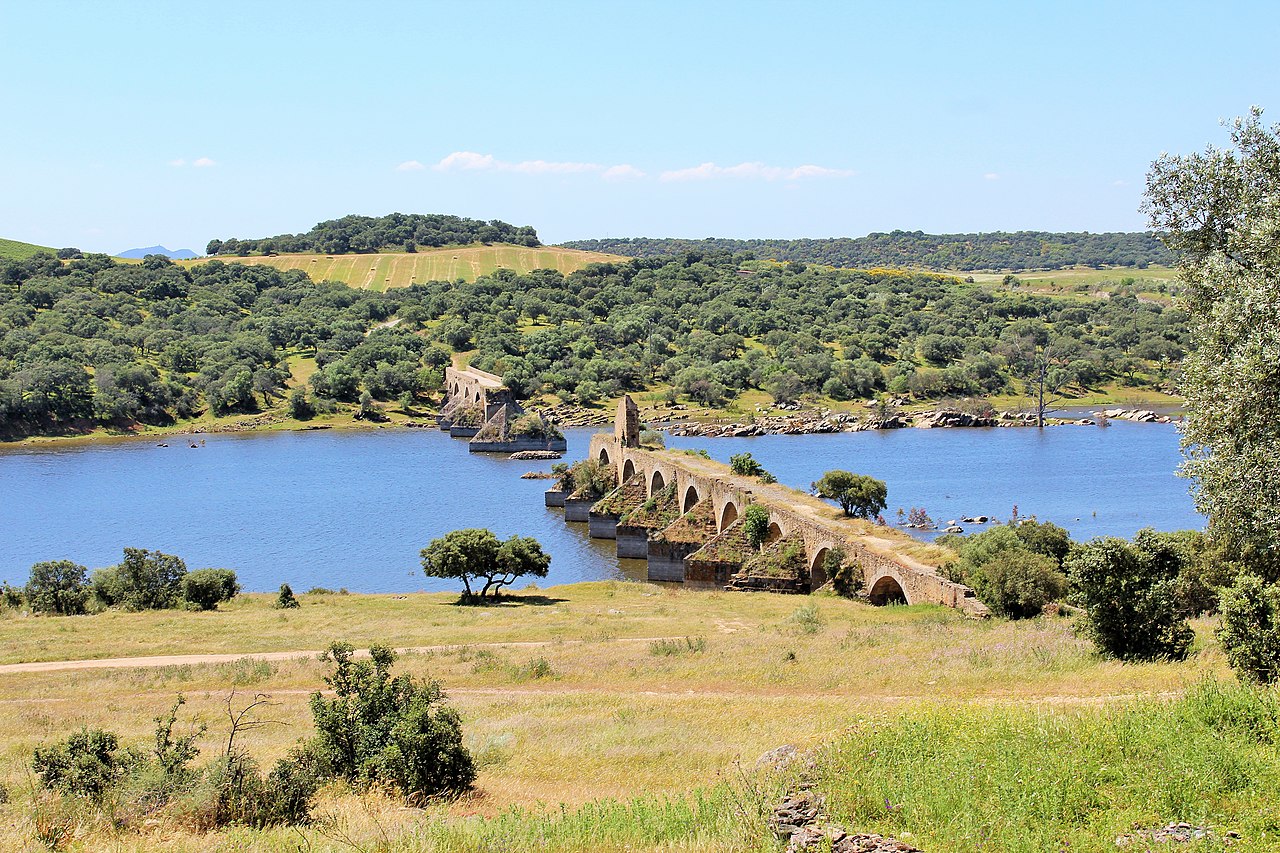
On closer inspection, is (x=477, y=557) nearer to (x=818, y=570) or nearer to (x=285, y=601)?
(x=285, y=601)

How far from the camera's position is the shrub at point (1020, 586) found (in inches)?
1022

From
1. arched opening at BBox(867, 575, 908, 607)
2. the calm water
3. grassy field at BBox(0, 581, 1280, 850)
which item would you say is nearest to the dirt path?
grassy field at BBox(0, 581, 1280, 850)

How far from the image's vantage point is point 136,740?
16.7 meters

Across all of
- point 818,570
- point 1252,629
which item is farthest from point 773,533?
point 1252,629

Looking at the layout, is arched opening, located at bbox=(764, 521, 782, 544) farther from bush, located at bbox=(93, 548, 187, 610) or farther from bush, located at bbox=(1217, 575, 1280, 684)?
bush, located at bbox=(1217, 575, 1280, 684)

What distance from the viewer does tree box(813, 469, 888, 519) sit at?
5631cm

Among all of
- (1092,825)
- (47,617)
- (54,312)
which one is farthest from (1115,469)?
(54,312)

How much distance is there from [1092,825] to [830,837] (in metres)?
2.13

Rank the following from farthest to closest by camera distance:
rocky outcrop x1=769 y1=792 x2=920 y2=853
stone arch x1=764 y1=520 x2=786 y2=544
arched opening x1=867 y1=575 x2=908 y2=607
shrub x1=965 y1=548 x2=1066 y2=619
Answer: stone arch x1=764 y1=520 x2=786 y2=544 → arched opening x1=867 y1=575 x2=908 y2=607 → shrub x1=965 y1=548 x2=1066 y2=619 → rocky outcrop x1=769 y1=792 x2=920 y2=853

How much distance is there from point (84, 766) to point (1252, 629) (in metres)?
14.6

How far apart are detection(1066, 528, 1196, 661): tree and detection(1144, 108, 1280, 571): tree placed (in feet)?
3.76

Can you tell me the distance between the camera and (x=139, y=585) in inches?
1532

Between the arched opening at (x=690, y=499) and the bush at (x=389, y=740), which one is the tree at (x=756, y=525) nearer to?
the arched opening at (x=690, y=499)

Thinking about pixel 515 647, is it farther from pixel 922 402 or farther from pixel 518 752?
pixel 922 402
